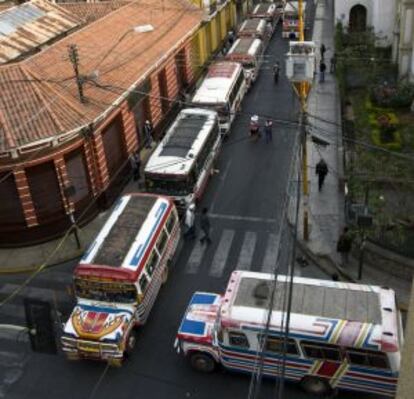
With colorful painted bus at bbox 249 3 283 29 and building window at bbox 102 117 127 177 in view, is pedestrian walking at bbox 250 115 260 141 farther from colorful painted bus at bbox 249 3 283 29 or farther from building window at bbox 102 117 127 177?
colorful painted bus at bbox 249 3 283 29

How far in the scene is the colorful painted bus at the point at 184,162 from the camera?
85.8 feet

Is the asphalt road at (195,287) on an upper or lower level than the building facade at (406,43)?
lower

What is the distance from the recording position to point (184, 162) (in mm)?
26453

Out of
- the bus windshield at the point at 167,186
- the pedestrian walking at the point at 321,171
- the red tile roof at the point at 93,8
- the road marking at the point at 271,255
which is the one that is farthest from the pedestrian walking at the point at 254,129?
the red tile roof at the point at 93,8

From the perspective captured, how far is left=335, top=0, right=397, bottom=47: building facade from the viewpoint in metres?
44.8

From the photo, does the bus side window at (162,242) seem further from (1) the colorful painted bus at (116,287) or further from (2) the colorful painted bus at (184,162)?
(2) the colorful painted bus at (184,162)

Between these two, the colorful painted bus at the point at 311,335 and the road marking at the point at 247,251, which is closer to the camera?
the colorful painted bus at the point at 311,335

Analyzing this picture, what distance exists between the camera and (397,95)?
110ft

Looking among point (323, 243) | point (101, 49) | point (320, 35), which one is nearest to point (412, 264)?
point (323, 243)

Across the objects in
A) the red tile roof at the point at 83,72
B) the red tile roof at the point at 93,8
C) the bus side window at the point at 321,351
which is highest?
the red tile roof at the point at 93,8

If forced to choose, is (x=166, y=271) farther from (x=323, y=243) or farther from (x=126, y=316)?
(x=323, y=243)

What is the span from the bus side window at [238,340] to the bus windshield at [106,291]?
400 centimetres

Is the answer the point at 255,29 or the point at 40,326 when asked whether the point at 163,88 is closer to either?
the point at 255,29

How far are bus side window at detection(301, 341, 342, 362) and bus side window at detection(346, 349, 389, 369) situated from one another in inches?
13.7
